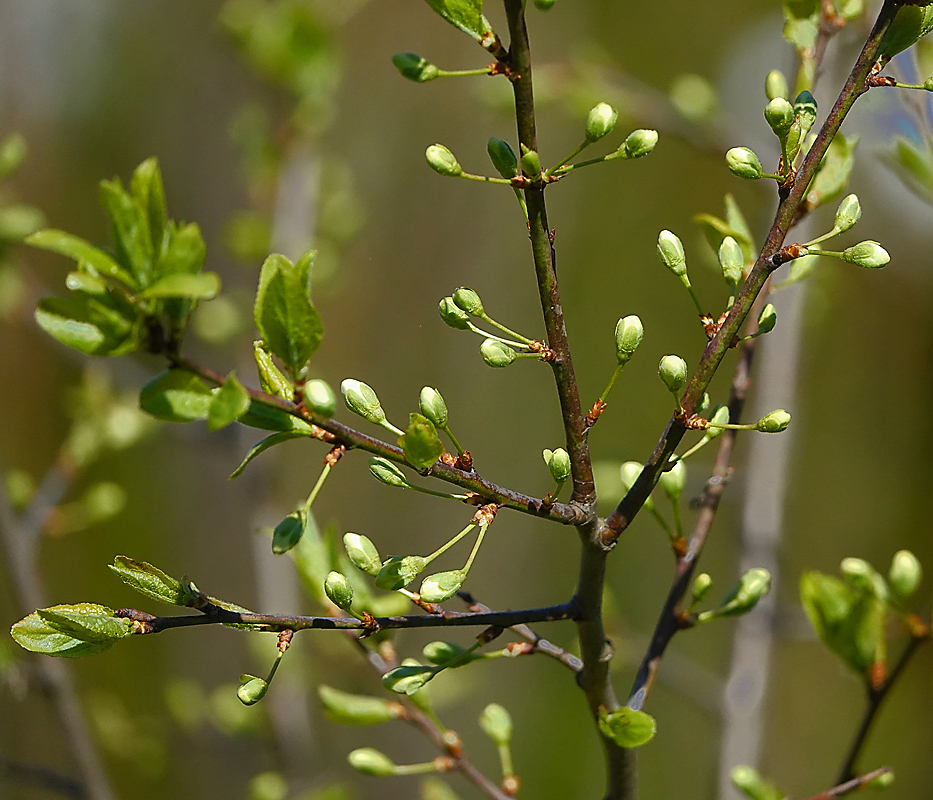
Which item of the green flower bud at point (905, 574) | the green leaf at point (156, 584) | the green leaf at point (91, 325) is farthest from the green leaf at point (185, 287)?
the green flower bud at point (905, 574)

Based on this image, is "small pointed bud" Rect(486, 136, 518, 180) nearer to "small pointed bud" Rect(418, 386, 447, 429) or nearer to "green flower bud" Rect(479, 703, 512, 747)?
"small pointed bud" Rect(418, 386, 447, 429)

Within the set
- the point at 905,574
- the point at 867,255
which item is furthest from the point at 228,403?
the point at 905,574

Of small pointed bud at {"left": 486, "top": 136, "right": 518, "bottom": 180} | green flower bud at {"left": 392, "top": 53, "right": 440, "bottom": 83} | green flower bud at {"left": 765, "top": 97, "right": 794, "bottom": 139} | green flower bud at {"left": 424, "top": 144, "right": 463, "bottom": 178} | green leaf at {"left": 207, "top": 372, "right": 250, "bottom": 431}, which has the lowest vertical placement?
green leaf at {"left": 207, "top": 372, "right": 250, "bottom": 431}

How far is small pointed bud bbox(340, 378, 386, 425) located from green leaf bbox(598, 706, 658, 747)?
151 millimetres

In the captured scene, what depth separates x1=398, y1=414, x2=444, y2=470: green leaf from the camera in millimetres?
260

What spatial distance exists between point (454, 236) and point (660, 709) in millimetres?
1273

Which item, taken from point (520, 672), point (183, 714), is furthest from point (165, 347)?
point (520, 672)

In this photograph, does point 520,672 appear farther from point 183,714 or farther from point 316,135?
point 316,135

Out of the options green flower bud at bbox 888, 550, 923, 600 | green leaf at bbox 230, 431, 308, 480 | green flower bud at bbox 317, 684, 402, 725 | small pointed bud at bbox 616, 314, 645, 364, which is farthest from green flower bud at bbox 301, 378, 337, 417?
green flower bud at bbox 888, 550, 923, 600

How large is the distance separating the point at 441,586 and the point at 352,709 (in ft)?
0.61

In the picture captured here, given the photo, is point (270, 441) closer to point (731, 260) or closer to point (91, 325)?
point (91, 325)

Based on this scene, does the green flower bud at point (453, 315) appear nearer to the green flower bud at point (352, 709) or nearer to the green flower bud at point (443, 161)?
the green flower bud at point (443, 161)

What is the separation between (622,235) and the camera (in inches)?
85.1

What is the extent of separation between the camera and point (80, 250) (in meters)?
0.23
